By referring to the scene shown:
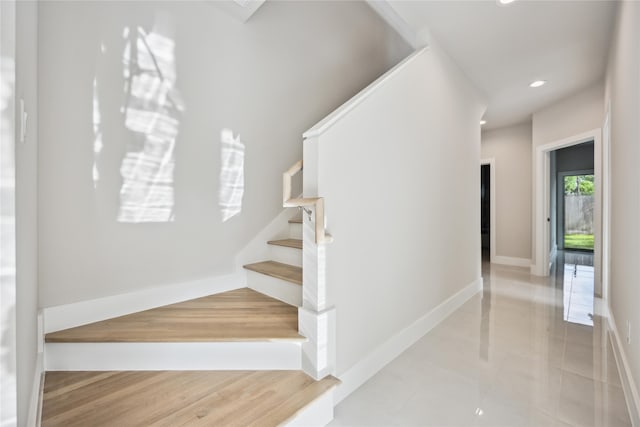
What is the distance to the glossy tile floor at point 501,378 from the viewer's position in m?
1.58

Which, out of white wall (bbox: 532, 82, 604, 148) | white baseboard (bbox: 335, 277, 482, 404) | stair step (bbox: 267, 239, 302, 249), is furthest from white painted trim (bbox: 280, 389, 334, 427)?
white wall (bbox: 532, 82, 604, 148)

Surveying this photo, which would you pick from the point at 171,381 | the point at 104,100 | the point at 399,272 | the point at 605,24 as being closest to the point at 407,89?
the point at 399,272

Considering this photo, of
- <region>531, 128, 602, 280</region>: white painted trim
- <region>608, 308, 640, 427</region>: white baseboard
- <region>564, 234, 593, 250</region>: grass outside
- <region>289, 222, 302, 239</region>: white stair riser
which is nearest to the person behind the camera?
<region>608, 308, 640, 427</region>: white baseboard

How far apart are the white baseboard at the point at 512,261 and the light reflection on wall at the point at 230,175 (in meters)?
5.34

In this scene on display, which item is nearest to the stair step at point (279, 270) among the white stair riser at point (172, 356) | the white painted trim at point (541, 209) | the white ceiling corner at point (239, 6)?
the white stair riser at point (172, 356)

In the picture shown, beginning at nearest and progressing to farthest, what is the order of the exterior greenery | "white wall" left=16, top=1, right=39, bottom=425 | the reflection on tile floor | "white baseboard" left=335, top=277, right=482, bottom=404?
"white wall" left=16, top=1, right=39, bottom=425 < "white baseboard" left=335, top=277, right=482, bottom=404 < the reflection on tile floor < the exterior greenery

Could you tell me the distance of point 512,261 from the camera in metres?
5.55

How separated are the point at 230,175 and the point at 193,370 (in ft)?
4.58

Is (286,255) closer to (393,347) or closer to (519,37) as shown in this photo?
(393,347)

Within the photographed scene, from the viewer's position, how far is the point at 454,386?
184cm

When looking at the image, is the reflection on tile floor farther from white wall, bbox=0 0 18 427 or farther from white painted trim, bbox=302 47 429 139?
white wall, bbox=0 0 18 427

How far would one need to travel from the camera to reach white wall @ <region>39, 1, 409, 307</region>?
64.9 inches

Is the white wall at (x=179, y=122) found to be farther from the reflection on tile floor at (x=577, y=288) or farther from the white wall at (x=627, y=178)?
the reflection on tile floor at (x=577, y=288)

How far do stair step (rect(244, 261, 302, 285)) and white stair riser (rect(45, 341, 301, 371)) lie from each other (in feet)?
1.51
